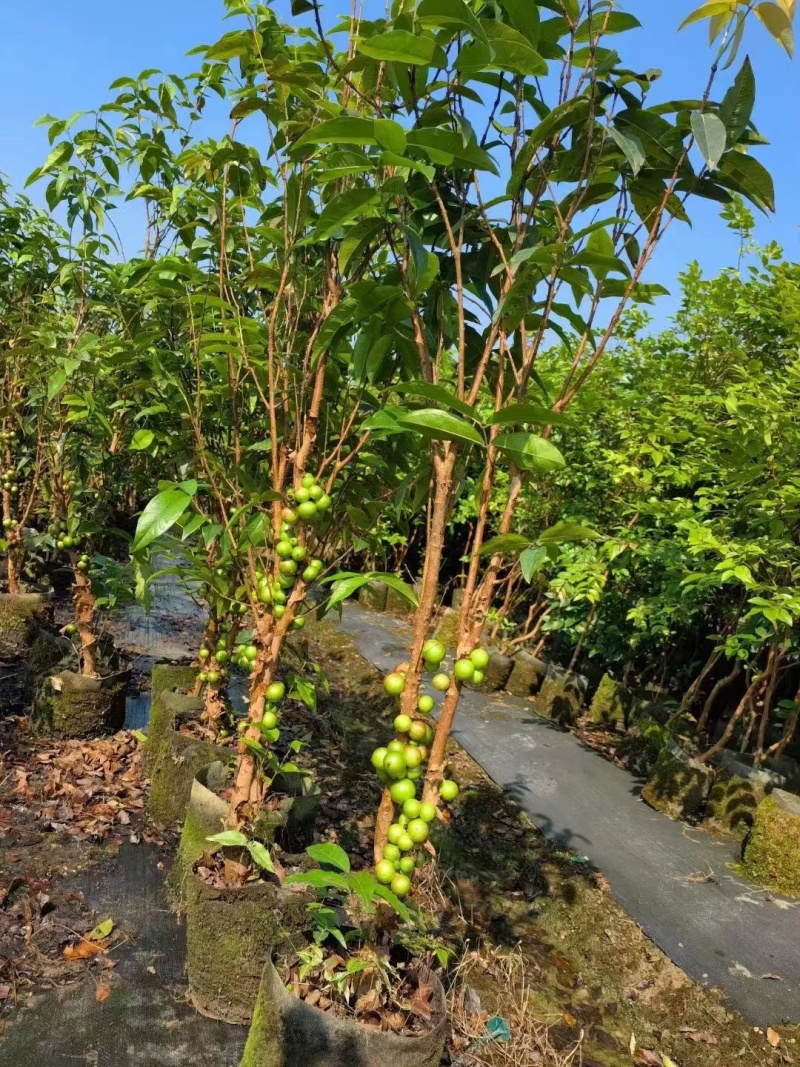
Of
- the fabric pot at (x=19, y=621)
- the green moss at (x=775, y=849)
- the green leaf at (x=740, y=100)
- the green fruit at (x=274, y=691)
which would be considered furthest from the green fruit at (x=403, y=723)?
the fabric pot at (x=19, y=621)

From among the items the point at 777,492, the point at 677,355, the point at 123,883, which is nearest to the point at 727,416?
the point at 677,355

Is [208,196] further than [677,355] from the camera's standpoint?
No

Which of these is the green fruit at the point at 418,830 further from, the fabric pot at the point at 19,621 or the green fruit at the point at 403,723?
the fabric pot at the point at 19,621

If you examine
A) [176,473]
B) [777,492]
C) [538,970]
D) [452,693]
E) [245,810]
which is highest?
[777,492]

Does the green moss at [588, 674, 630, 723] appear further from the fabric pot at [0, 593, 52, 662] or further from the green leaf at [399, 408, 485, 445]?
the green leaf at [399, 408, 485, 445]

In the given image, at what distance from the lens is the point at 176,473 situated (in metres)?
3.34

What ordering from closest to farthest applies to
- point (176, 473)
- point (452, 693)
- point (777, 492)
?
point (452, 693) < point (777, 492) < point (176, 473)

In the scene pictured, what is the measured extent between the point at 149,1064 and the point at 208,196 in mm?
2196

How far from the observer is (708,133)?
1.00 m

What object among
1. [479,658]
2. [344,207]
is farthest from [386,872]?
[344,207]

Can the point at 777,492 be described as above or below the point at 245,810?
above

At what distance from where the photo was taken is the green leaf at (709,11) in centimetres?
89

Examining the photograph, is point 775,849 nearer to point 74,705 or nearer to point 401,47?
point 74,705

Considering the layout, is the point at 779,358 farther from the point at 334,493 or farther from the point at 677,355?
the point at 334,493
